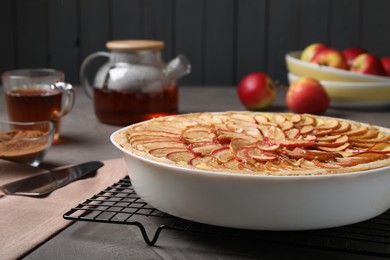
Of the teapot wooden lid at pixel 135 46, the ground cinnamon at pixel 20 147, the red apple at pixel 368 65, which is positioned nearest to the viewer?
the ground cinnamon at pixel 20 147

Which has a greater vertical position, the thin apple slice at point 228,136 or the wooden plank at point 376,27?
the wooden plank at point 376,27

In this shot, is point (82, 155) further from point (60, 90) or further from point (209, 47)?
point (209, 47)

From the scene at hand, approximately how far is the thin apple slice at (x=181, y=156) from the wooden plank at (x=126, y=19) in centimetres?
224

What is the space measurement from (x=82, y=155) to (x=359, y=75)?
37.4 inches

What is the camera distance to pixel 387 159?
867 millimetres

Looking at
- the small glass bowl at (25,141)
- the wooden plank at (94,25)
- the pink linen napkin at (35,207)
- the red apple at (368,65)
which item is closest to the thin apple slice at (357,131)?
the pink linen napkin at (35,207)

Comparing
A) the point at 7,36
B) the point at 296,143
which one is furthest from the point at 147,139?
the point at 7,36

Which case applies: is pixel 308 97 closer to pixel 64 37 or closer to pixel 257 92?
pixel 257 92

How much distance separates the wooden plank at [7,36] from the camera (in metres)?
3.14

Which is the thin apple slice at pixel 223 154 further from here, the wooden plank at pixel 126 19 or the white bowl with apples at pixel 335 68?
the wooden plank at pixel 126 19

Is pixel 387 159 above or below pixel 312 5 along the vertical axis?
below

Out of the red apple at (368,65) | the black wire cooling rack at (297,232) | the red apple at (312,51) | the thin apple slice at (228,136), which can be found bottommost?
the black wire cooling rack at (297,232)

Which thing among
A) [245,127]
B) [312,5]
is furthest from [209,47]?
[245,127]

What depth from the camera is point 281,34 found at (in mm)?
3061
